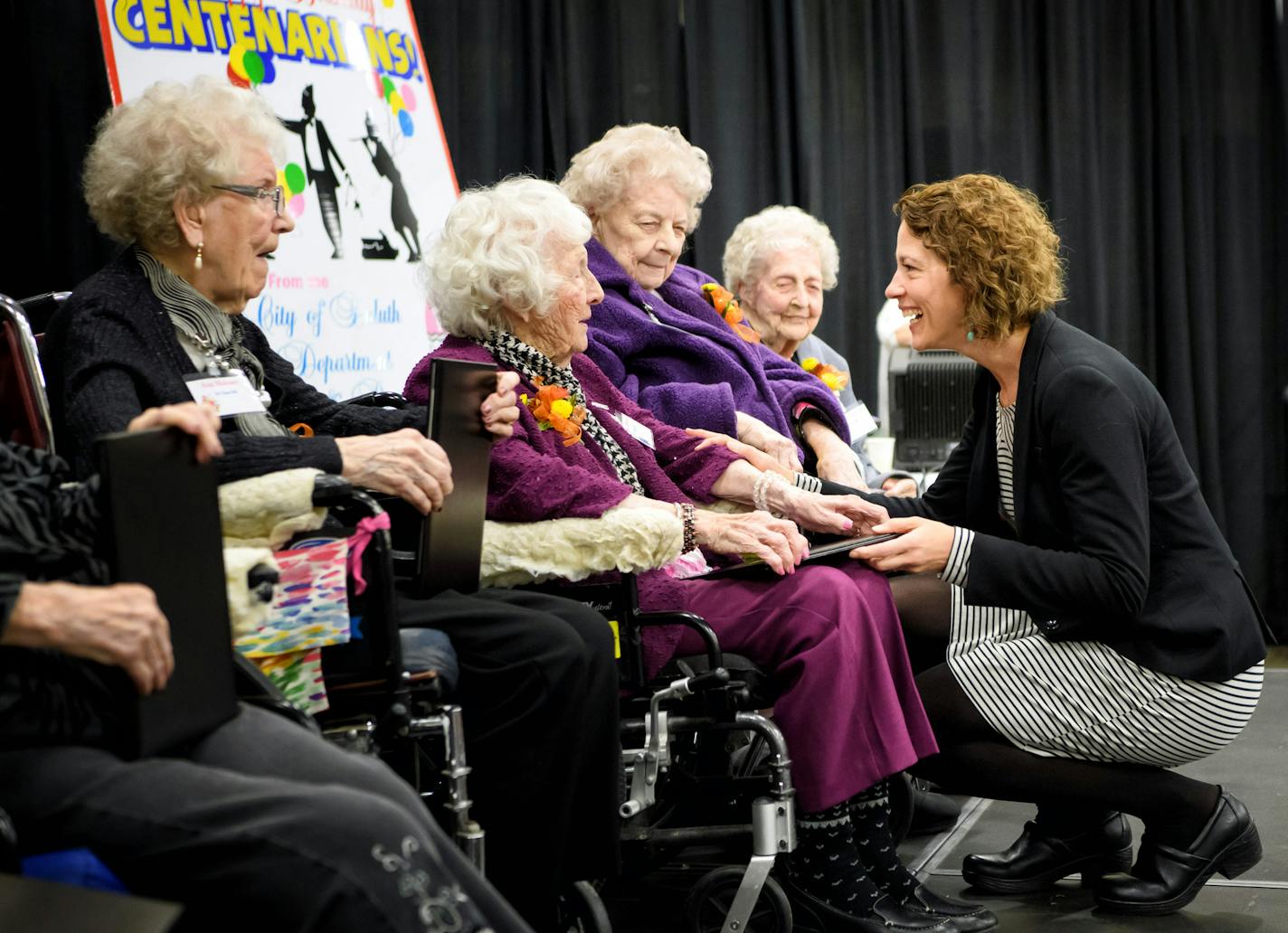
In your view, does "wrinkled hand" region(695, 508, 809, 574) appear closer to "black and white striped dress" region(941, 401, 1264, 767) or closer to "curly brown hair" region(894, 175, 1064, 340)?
"black and white striped dress" region(941, 401, 1264, 767)

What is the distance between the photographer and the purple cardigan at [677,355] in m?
3.02

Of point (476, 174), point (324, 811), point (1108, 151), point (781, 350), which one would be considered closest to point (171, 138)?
point (324, 811)

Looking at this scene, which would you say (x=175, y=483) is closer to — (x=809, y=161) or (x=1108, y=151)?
(x=809, y=161)

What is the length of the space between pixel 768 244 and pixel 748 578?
1866 millimetres

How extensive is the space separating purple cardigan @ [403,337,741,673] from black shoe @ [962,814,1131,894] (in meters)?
0.77

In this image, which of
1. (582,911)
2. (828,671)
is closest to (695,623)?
(828,671)

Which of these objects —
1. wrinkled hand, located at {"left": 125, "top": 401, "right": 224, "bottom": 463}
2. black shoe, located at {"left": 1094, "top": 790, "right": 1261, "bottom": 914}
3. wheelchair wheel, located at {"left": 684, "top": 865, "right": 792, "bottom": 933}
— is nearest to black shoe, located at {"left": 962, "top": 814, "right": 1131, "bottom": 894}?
black shoe, located at {"left": 1094, "top": 790, "right": 1261, "bottom": 914}

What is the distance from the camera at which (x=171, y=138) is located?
86.9 inches

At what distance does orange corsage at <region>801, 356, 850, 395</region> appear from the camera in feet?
12.8

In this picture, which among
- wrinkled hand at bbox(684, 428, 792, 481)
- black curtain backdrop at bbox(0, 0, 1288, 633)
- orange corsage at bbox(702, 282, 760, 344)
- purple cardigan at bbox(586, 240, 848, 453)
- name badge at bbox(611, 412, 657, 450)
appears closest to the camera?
name badge at bbox(611, 412, 657, 450)

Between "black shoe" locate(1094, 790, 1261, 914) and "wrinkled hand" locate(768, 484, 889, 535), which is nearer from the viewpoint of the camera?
"black shoe" locate(1094, 790, 1261, 914)

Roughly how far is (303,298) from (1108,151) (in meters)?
3.18

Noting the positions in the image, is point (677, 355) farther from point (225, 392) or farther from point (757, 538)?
point (225, 392)

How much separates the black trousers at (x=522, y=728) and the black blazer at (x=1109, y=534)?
0.80 meters
